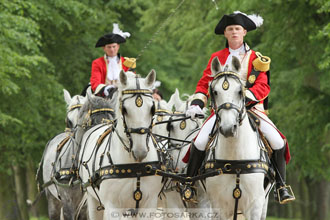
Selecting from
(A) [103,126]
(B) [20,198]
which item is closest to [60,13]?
(B) [20,198]

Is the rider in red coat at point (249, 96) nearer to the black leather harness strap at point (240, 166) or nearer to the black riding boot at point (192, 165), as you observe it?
the black riding boot at point (192, 165)

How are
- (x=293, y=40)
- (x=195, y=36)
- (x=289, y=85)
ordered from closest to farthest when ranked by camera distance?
(x=293, y=40) → (x=289, y=85) → (x=195, y=36)

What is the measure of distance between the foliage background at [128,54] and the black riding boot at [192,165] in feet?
22.0

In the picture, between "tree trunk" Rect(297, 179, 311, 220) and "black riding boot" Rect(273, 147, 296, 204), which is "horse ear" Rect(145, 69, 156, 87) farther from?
"tree trunk" Rect(297, 179, 311, 220)

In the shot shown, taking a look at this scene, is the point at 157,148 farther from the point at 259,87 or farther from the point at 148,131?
the point at 259,87

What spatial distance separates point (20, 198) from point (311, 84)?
9.83m

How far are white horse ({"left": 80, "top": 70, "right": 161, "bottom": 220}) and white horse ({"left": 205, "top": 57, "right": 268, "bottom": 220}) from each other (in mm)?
870

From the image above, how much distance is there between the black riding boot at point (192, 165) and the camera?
10.2m

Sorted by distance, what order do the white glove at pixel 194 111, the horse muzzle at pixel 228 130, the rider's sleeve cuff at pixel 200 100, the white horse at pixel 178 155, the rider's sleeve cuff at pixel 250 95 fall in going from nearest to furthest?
1. the horse muzzle at pixel 228 130
2. the rider's sleeve cuff at pixel 250 95
3. the white glove at pixel 194 111
4. the rider's sleeve cuff at pixel 200 100
5. the white horse at pixel 178 155

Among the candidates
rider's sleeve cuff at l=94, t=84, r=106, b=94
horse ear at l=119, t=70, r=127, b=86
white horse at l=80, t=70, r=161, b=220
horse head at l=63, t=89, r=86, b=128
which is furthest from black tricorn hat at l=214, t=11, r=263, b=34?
horse head at l=63, t=89, r=86, b=128

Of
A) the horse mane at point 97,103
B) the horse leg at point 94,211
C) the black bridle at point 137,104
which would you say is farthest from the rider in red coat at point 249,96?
the horse mane at point 97,103

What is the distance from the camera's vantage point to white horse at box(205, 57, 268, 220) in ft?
30.8

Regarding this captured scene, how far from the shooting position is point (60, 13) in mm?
22062

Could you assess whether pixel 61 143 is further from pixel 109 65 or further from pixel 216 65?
pixel 216 65
